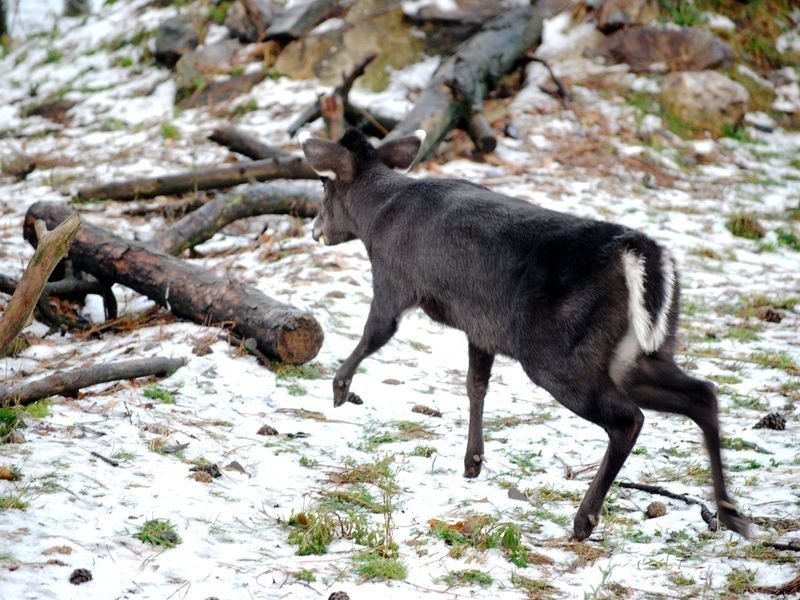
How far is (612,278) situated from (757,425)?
197 cm

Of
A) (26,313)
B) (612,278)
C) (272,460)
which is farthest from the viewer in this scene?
(272,460)

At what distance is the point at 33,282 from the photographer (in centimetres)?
437

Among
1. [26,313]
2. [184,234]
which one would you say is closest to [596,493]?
[26,313]

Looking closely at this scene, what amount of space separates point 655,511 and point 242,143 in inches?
293

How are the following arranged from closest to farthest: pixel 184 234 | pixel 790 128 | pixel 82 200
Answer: pixel 184 234
pixel 82 200
pixel 790 128

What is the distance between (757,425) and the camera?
5309mm

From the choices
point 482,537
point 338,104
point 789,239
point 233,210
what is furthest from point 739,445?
point 338,104

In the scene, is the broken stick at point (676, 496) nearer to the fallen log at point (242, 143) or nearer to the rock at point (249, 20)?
the fallen log at point (242, 143)

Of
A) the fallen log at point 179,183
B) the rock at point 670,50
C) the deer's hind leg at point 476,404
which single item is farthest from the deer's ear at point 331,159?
the rock at point 670,50

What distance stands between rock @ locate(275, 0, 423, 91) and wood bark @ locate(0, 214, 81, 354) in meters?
8.89

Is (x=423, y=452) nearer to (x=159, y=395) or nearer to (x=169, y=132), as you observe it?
(x=159, y=395)

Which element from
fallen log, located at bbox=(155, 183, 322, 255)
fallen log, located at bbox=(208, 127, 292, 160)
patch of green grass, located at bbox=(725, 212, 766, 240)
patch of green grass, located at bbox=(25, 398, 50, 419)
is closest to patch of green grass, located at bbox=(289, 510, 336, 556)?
patch of green grass, located at bbox=(25, 398, 50, 419)

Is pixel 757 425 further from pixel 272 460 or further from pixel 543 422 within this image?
pixel 272 460

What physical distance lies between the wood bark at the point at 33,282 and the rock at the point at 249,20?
10.3 meters
